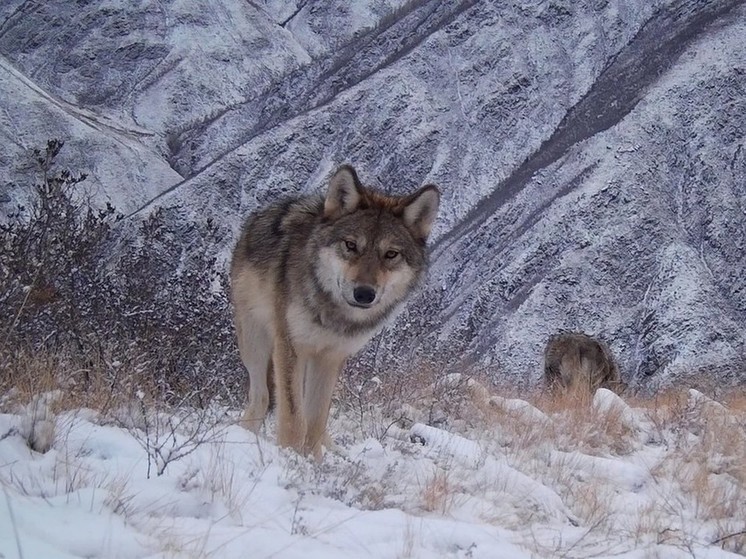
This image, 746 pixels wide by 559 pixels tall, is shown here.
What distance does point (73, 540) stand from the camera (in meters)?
2.38

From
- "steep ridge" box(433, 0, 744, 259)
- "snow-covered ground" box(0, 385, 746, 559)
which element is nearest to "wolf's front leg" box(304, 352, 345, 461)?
"snow-covered ground" box(0, 385, 746, 559)

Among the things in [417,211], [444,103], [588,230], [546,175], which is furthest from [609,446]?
[444,103]

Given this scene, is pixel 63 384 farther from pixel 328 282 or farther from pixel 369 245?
pixel 369 245

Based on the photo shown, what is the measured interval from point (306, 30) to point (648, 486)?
9112 centimetres

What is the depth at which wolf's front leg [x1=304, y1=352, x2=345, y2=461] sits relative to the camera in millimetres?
5504

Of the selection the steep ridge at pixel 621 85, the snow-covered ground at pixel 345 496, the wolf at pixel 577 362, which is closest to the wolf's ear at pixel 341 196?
the snow-covered ground at pixel 345 496

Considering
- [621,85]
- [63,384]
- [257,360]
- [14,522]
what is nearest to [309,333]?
[257,360]

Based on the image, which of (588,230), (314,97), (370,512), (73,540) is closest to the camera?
(73,540)

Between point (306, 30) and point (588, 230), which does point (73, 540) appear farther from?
point (306, 30)

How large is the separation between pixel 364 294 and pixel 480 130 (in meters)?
67.8

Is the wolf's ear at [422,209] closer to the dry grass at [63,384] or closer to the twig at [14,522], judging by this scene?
the dry grass at [63,384]

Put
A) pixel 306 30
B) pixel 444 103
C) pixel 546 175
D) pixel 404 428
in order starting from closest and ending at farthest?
pixel 404 428
pixel 546 175
pixel 444 103
pixel 306 30

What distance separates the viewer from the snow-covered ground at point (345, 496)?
8.82 ft

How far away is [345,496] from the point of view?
12.3 feet
